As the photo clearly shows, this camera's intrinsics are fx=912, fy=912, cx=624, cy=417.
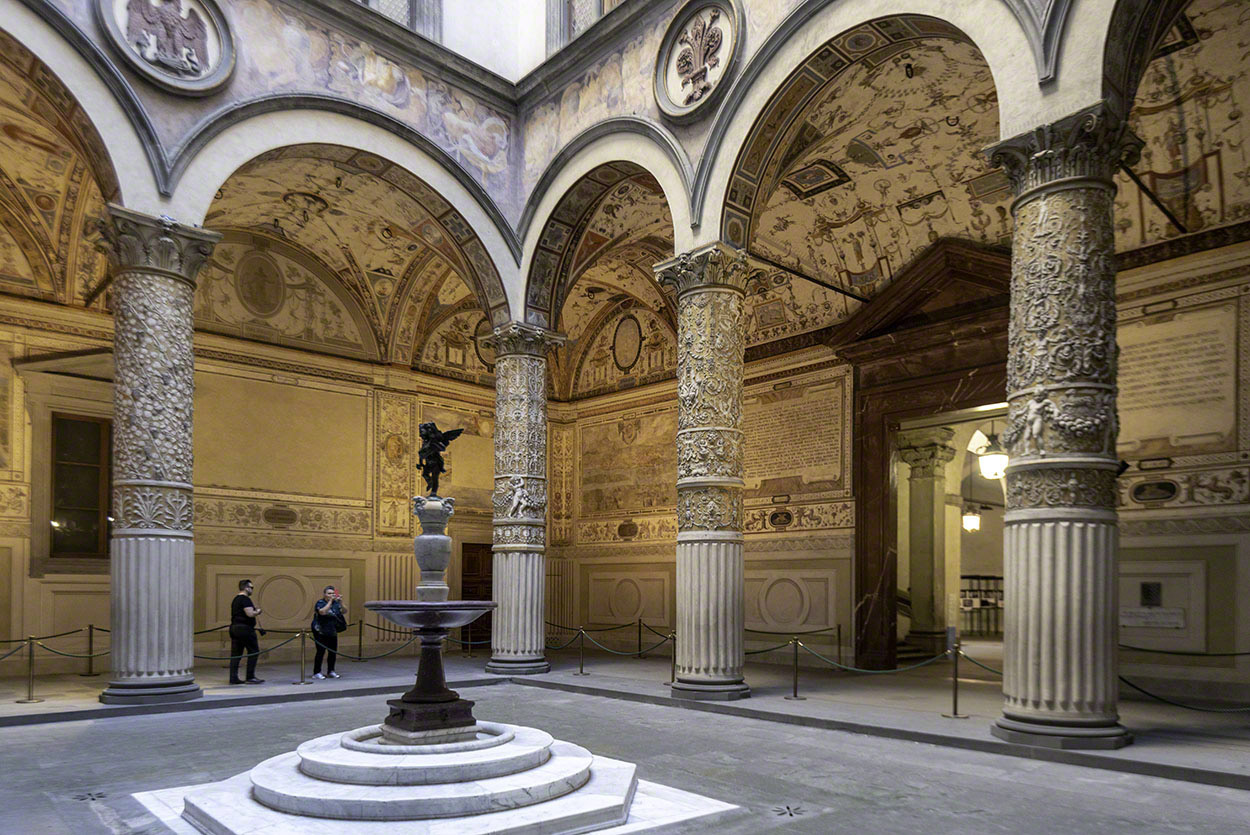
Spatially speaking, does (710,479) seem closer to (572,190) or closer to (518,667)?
(518,667)

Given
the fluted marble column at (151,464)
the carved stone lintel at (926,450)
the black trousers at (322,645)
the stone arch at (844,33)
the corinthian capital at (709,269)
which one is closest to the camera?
the stone arch at (844,33)

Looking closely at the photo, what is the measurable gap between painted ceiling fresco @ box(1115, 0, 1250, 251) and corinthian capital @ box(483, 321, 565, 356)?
7.93m

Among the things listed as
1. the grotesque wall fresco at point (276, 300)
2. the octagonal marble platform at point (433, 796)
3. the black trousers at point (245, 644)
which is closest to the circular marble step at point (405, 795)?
the octagonal marble platform at point (433, 796)

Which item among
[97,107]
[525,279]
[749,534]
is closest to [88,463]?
[97,107]

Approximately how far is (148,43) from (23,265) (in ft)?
15.9

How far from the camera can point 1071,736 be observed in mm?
7102

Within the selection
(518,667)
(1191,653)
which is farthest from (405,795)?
(1191,653)

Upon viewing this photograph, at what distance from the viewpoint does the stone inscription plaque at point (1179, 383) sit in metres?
10.3

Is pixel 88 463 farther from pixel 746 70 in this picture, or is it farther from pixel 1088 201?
pixel 1088 201

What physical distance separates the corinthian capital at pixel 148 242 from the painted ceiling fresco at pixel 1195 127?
36.5ft

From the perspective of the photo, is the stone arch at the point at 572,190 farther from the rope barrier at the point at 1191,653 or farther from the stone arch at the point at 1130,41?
the rope barrier at the point at 1191,653

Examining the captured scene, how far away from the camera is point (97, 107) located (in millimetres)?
10141

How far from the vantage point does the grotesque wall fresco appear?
598 inches

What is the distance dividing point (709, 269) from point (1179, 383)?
5682mm
